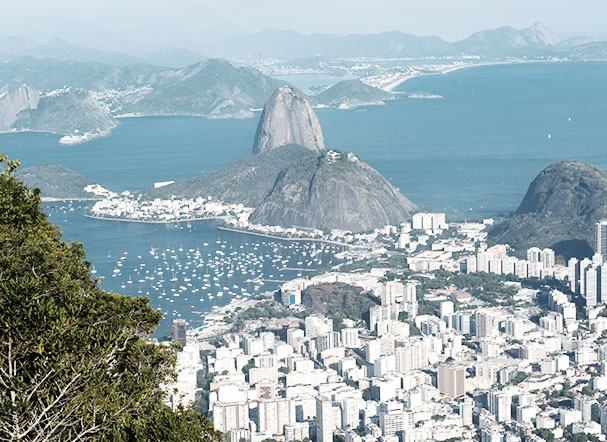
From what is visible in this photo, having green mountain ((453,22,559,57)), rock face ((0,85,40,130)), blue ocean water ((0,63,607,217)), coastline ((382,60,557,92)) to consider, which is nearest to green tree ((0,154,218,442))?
blue ocean water ((0,63,607,217))

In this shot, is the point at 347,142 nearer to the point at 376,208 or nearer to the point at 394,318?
the point at 376,208

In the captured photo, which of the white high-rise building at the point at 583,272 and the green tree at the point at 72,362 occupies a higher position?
the green tree at the point at 72,362

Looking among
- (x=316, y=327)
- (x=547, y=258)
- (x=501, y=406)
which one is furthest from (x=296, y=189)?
(x=501, y=406)

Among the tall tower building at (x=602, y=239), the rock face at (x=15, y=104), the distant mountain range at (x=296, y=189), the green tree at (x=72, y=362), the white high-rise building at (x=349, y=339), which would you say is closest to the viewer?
the green tree at (x=72, y=362)

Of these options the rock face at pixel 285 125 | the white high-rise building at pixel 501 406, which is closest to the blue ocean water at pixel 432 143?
the rock face at pixel 285 125

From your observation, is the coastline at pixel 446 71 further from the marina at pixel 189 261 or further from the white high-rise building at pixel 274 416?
the white high-rise building at pixel 274 416

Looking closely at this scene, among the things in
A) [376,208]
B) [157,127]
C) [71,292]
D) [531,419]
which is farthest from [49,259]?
[157,127]

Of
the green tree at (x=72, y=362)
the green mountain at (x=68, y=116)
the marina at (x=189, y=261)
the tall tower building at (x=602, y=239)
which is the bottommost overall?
the marina at (x=189, y=261)

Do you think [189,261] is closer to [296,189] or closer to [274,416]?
[296,189]
